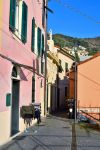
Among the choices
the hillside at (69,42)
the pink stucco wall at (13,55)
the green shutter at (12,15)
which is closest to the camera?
the pink stucco wall at (13,55)

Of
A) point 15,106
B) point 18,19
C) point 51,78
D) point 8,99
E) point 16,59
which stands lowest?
point 15,106

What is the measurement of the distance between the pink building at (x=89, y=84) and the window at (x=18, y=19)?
11.9 meters

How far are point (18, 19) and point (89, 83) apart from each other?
13.6 meters

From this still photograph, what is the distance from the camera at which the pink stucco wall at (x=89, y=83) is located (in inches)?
1182

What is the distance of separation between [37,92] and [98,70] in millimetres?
7093

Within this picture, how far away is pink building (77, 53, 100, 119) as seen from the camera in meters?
30.0

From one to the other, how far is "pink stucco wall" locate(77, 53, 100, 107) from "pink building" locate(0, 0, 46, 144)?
233 inches

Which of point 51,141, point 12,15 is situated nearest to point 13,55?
point 12,15

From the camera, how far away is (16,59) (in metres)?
16.8

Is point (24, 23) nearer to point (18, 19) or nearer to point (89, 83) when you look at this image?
point (18, 19)

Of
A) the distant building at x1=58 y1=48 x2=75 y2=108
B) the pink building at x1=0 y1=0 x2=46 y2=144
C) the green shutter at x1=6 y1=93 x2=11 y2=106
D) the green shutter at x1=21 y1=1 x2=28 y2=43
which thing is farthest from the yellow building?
the green shutter at x1=6 y1=93 x2=11 y2=106

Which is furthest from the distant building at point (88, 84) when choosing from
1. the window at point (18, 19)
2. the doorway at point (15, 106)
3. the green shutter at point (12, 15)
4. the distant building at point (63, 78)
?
the distant building at point (63, 78)

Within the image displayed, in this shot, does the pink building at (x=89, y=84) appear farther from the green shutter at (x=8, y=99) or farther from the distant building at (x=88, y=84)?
the green shutter at (x=8, y=99)

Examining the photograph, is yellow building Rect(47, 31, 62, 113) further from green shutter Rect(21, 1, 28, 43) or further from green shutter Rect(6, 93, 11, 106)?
green shutter Rect(6, 93, 11, 106)
